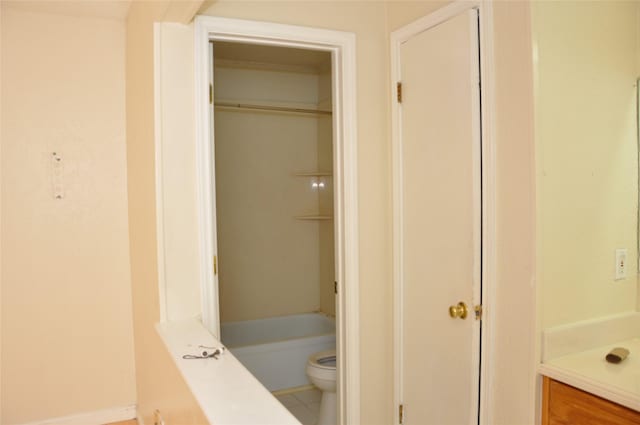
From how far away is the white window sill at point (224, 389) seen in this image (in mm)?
1232

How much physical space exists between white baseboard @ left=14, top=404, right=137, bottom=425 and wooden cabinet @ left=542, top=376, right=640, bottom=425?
2.54m

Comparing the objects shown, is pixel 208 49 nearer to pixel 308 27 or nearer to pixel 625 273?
pixel 308 27

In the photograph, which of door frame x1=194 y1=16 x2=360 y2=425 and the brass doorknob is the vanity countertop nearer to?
the brass doorknob

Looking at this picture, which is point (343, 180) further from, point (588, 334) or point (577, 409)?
point (577, 409)

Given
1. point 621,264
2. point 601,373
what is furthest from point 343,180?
point 601,373

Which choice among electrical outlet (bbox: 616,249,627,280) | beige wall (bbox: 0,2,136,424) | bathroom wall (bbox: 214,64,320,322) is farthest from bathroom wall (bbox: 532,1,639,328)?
bathroom wall (bbox: 214,64,320,322)

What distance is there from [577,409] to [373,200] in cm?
131

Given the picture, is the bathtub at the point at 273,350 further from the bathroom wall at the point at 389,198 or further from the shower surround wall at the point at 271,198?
the bathroom wall at the point at 389,198

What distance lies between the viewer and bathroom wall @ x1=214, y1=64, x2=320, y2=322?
427 centimetres

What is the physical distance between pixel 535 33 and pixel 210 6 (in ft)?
4.53

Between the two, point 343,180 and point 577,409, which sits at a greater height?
point 343,180

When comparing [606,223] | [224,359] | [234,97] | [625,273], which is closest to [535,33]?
[606,223]

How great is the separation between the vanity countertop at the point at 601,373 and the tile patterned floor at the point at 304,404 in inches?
78.7

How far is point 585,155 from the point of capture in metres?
1.91
